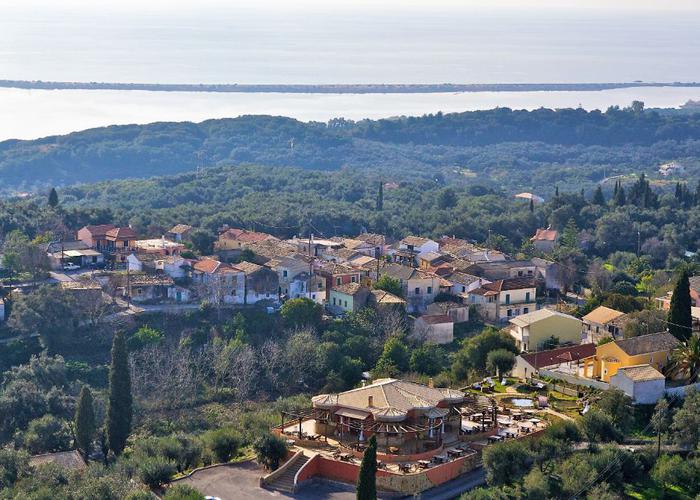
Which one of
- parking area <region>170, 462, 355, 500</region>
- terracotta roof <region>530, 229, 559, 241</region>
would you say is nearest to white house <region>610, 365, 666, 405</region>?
parking area <region>170, 462, 355, 500</region>

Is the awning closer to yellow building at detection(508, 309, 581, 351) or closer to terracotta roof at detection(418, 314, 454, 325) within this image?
yellow building at detection(508, 309, 581, 351)

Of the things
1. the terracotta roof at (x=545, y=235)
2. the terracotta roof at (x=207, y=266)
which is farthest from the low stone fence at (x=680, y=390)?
the terracotta roof at (x=545, y=235)

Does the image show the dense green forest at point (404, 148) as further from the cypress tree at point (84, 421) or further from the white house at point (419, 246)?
the cypress tree at point (84, 421)

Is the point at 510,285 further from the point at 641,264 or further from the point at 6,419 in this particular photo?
the point at 6,419

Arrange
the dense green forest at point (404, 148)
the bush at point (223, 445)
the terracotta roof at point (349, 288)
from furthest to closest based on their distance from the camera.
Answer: the dense green forest at point (404, 148) → the terracotta roof at point (349, 288) → the bush at point (223, 445)

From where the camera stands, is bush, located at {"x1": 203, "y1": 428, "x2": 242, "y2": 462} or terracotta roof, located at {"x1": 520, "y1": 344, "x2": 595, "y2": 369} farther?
terracotta roof, located at {"x1": 520, "y1": 344, "x2": 595, "y2": 369}

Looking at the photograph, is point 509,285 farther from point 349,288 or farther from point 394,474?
point 394,474
